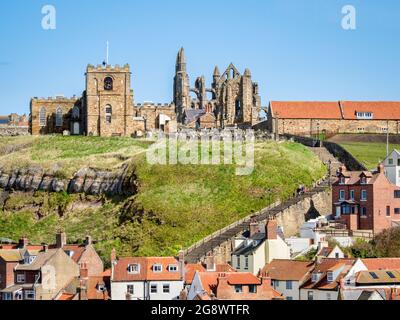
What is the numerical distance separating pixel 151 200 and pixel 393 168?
55.0ft

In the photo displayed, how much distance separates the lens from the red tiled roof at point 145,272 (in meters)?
42.6

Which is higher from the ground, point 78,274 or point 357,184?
point 357,184

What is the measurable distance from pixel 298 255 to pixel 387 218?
281 inches

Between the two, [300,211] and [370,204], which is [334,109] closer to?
[300,211]

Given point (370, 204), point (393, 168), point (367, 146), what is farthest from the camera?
point (367, 146)

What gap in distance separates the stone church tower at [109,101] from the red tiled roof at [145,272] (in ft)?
130

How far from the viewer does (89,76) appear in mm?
83125

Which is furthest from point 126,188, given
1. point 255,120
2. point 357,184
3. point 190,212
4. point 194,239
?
point 255,120

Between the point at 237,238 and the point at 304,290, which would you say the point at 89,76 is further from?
the point at 304,290

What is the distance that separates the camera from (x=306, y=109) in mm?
89750

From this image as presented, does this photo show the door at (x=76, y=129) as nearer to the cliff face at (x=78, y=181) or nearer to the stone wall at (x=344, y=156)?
the cliff face at (x=78, y=181)

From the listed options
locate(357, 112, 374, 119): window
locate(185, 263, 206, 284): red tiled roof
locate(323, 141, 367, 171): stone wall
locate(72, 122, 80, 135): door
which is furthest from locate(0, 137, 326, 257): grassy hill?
locate(357, 112, 374, 119): window

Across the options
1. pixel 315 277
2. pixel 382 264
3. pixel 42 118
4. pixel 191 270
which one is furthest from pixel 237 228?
pixel 42 118

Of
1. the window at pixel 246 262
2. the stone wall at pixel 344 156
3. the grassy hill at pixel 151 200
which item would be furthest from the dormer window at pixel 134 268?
the stone wall at pixel 344 156
